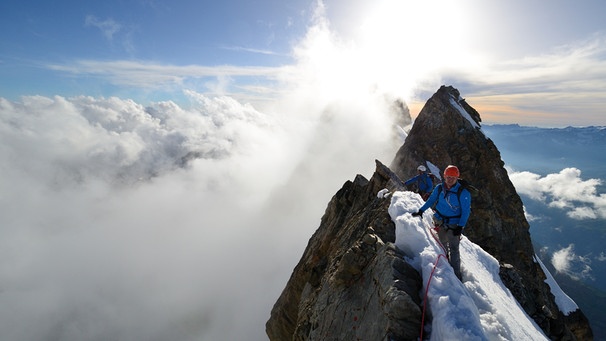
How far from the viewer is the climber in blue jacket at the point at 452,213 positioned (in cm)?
1045

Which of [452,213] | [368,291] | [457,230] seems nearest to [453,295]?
[457,230]

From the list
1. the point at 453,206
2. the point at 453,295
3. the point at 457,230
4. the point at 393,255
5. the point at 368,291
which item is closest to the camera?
the point at 453,295

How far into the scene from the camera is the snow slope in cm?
731

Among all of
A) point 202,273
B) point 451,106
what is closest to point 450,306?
point 451,106

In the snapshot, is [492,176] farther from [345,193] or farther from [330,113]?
[330,113]

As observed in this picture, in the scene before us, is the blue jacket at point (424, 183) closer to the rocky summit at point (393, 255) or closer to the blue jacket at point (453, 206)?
→ the rocky summit at point (393, 255)

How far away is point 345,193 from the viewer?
82.9 ft

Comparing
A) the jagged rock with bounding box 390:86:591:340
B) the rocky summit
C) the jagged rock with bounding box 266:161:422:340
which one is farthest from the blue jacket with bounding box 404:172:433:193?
the jagged rock with bounding box 390:86:591:340

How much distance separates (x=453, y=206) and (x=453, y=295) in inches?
143

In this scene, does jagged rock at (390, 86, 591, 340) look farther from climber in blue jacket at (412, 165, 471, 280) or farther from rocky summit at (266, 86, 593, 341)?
climber in blue jacket at (412, 165, 471, 280)

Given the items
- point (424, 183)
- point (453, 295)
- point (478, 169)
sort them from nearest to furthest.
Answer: point (453, 295), point (424, 183), point (478, 169)

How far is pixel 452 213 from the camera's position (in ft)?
35.1

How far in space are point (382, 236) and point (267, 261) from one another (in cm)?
15294

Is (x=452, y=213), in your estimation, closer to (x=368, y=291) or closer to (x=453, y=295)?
(x=453, y=295)
